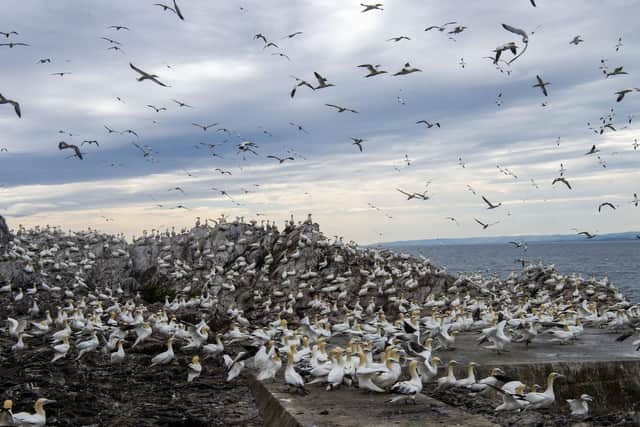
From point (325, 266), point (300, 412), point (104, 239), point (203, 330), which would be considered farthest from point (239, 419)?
point (104, 239)

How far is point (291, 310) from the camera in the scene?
32.2 metres

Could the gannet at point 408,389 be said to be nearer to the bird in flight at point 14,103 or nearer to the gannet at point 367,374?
the gannet at point 367,374

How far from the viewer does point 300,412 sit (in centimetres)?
1253

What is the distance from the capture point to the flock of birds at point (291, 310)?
15648mm

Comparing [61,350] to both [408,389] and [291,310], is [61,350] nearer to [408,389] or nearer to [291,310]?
[408,389]

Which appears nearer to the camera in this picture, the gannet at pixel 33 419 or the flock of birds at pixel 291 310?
the gannet at pixel 33 419

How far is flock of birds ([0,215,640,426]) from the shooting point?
1565 centimetres

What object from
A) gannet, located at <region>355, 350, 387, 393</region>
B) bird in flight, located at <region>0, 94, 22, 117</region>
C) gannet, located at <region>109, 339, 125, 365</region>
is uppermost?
bird in flight, located at <region>0, 94, 22, 117</region>

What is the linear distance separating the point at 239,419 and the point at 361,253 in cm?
2778

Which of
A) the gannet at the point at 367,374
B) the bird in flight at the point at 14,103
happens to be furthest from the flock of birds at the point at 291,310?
the bird in flight at the point at 14,103

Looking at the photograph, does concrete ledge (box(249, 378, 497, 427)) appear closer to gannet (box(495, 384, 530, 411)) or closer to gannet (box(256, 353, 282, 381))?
gannet (box(256, 353, 282, 381))

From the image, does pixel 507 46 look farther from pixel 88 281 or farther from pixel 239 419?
pixel 88 281

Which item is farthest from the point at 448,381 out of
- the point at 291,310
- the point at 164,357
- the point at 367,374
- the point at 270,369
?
the point at 291,310

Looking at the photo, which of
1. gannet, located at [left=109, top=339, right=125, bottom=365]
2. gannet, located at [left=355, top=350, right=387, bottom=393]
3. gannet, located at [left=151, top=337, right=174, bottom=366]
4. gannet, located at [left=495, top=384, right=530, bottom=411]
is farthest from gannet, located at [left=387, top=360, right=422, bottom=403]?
gannet, located at [left=109, top=339, right=125, bottom=365]
